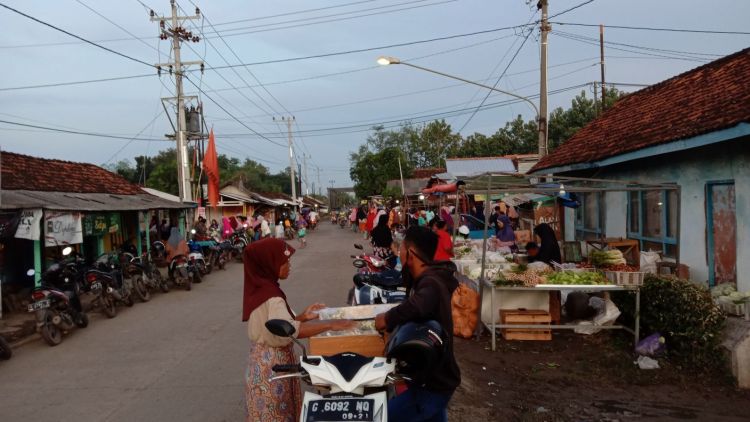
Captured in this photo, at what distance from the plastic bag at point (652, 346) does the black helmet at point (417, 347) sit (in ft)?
17.0

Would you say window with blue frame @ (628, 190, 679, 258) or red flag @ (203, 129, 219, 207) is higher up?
red flag @ (203, 129, 219, 207)

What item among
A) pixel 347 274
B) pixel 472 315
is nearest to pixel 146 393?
pixel 472 315

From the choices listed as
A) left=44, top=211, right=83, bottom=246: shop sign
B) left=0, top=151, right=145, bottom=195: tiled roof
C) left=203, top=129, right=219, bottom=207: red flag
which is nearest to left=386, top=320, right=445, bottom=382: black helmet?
left=44, top=211, right=83, bottom=246: shop sign

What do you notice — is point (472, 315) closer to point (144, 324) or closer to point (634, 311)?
point (634, 311)

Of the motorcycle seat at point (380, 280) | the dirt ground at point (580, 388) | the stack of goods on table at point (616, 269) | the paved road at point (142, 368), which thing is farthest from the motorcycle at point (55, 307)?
the stack of goods on table at point (616, 269)

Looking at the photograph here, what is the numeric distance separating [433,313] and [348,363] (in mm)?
553

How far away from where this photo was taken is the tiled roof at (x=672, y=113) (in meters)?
7.75

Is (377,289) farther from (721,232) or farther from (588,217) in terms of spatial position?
(588,217)

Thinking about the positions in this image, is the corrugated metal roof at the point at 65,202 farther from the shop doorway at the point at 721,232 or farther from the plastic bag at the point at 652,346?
the shop doorway at the point at 721,232

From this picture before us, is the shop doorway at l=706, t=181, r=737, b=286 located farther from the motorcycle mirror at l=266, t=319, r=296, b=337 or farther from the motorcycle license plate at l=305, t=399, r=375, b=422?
the motorcycle mirror at l=266, t=319, r=296, b=337

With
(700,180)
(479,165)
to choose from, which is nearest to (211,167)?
(479,165)

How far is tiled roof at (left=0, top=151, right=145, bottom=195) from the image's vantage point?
14.0 metres

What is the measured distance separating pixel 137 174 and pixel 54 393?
57361 mm

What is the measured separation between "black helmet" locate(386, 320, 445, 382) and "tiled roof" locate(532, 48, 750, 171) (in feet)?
18.9
